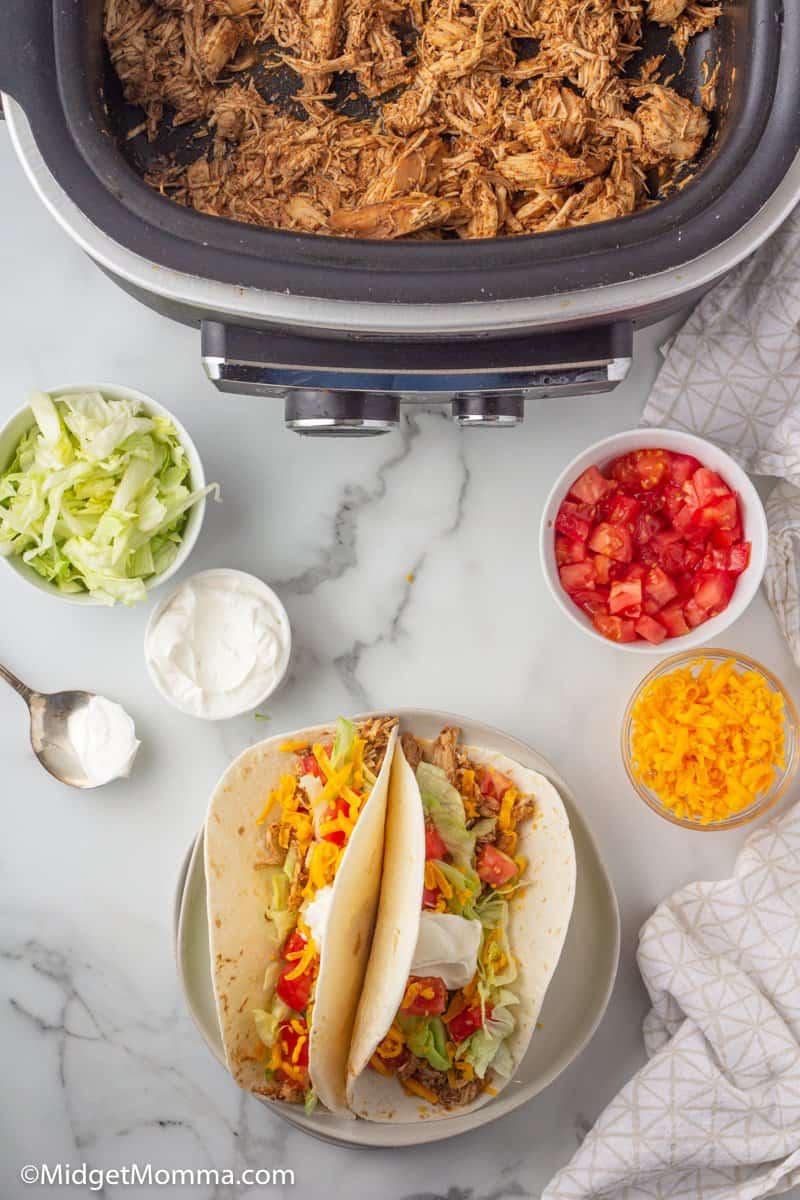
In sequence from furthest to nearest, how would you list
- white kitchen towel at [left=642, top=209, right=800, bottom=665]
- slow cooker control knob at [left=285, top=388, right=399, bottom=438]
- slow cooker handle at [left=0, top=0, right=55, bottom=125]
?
white kitchen towel at [left=642, top=209, right=800, bottom=665], slow cooker control knob at [left=285, top=388, right=399, bottom=438], slow cooker handle at [left=0, top=0, right=55, bottom=125]

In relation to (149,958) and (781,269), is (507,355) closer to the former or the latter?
(781,269)

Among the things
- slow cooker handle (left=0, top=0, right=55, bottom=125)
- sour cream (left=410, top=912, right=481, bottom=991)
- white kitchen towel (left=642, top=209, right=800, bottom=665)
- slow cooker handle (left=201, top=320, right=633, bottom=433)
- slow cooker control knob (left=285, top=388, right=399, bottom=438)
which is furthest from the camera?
white kitchen towel (left=642, top=209, right=800, bottom=665)

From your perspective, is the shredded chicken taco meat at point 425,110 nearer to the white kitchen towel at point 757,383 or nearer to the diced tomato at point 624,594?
the white kitchen towel at point 757,383

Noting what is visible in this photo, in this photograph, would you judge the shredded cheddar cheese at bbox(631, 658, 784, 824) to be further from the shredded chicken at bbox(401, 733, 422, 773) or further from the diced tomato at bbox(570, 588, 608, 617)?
the shredded chicken at bbox(401, 733, 422, 773)

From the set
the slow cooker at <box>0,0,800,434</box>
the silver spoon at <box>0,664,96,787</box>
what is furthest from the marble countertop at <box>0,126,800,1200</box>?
the slow cooker at <box>0,0,800,434</box>

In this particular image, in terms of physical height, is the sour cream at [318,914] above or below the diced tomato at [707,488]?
below

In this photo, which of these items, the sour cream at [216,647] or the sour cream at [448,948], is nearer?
the sour cream at [448,948]

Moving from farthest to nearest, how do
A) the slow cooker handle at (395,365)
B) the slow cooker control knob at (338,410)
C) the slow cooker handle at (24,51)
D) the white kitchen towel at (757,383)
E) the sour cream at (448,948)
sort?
the white kitchen towel at (757,383) < the sour cream at (448,948) < the slow cooker control knob at (338,410) < the slow cooker handle at (395,365) < the slow cooker handle at (24,51)

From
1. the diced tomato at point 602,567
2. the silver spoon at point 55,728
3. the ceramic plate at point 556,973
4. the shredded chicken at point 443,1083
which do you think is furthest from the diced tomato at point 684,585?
the silver spoon at point 55,728
